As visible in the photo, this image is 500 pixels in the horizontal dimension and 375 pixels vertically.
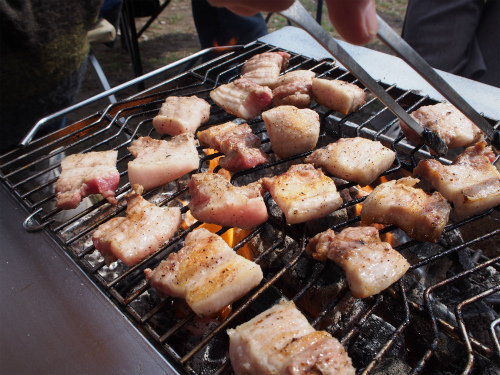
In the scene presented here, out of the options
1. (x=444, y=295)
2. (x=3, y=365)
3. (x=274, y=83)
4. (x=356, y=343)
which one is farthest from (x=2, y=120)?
(x=444, y=295)

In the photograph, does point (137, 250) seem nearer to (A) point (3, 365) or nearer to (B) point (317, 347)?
(A) point (3, 365)

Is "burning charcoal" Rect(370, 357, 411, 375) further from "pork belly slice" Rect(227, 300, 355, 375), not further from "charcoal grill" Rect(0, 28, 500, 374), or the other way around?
Result: "pork belly slice" Rect(227, 300, 355, 375)

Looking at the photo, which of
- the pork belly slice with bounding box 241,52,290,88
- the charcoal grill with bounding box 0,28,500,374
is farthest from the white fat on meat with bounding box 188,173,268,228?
the pork belly slice with bounding box 241,52,290,88

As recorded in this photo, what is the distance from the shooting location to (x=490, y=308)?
2012 millimetres

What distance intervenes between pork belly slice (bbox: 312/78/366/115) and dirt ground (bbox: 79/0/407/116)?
17.5 feet

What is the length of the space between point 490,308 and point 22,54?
406cm

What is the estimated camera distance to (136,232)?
197 cm

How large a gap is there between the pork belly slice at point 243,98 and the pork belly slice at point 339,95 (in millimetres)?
367

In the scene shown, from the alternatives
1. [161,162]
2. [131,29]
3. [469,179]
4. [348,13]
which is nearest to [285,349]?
[348,13]

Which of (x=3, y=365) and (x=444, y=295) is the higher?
(x=3, y=365)

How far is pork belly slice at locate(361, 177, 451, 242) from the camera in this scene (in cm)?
194

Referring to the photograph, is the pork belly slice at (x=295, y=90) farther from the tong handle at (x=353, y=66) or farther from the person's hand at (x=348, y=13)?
the person's hand at (x=348, y=13)

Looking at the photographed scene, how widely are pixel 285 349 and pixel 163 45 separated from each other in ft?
30.9

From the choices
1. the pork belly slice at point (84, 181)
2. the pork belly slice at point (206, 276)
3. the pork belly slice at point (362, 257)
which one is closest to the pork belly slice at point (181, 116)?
the pork belly slice at point (84, 181)
